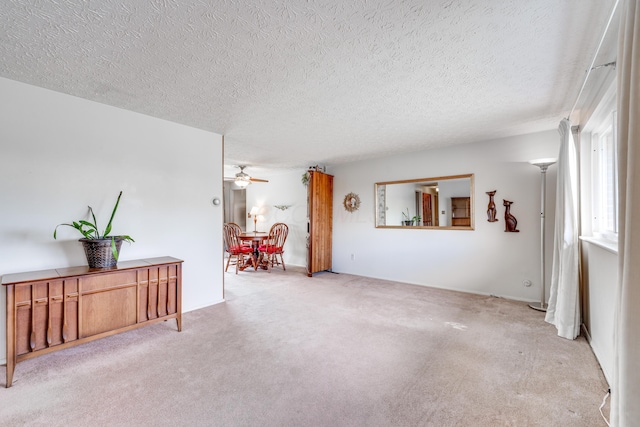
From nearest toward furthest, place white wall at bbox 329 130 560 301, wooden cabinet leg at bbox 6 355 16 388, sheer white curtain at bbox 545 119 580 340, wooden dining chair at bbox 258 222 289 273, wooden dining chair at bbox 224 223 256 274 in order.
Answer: wooden cabinet leg at bbox 6 355 16 388, sheer white curtain at bbox 545 119 580 340, white wall at bbox 329 130 560 301, wooden dining chair at bbox 224 223 256 274, wooden dining chair at bbox 258 222 289 273

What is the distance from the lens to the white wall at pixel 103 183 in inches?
90.3

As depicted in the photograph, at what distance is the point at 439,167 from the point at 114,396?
14.8 ft

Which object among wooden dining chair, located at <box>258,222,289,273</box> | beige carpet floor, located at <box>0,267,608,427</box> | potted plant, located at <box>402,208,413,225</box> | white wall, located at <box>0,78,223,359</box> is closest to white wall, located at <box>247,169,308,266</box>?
wooden dining chair, located at <box>258,222,289,273</box>

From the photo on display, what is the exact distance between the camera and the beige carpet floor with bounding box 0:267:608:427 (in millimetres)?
1632

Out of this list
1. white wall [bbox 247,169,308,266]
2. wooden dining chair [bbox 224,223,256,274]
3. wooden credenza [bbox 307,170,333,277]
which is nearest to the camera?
wooden credenza [bbox 307,170,333,277]

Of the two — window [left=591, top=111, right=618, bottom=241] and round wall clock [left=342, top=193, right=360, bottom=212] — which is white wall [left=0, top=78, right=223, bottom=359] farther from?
window [left=591, top=111, right=618, bottom=241]

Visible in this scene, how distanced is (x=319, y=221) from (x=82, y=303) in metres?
3.80

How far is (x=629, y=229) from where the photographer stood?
0.95 metres

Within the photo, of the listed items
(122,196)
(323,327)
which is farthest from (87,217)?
(323,327)

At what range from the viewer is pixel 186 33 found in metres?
1.67

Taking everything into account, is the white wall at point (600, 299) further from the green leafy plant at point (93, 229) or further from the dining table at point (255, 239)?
the dining table at point (255, 239)

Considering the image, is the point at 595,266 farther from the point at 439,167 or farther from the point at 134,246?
the point at 134,246

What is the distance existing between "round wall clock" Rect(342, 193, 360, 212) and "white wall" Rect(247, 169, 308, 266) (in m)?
1.14

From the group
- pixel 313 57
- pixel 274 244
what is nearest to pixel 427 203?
pixel 274 244
